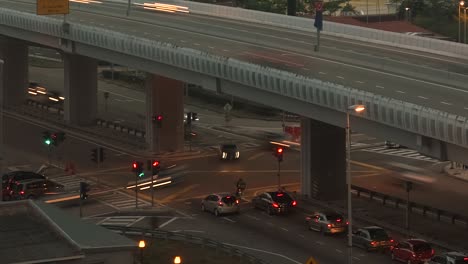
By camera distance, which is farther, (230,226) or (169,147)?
(169,147)

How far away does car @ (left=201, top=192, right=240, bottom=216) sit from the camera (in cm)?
6069

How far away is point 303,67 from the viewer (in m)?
65.1

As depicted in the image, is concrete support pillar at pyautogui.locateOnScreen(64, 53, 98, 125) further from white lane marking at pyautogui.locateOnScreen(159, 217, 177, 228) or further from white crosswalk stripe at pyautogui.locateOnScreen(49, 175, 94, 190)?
white lane marking at pyautogui.locateOnScreen(159, 217, 177, 228)

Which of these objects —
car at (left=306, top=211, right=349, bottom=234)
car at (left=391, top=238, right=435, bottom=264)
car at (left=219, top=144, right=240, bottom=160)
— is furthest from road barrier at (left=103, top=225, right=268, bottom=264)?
car at (left=219, top=144, right=240, bottom=160)

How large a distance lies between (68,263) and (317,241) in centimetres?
2050

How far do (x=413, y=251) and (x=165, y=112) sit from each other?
120 ft

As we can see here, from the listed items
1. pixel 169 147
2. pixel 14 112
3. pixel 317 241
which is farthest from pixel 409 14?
pixel 317 241

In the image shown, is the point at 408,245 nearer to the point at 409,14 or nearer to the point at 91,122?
the point at 91,122

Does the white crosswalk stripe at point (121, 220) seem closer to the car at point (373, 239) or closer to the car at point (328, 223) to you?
the car at point (328, 223)

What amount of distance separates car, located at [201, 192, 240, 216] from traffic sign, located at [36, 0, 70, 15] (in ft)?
79.0

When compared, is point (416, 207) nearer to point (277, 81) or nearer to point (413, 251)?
point (277, 81)

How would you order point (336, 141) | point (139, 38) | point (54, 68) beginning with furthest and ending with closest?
1. point (54, 68)
2. point (139, 38)
3. point (336, 141)

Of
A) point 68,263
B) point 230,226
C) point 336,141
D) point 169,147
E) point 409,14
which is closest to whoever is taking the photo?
point 68,263

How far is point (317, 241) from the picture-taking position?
180 feet
